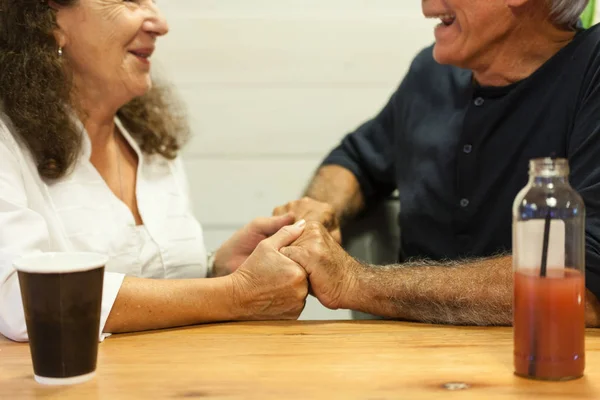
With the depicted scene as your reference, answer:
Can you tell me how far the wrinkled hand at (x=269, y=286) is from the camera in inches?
56.0

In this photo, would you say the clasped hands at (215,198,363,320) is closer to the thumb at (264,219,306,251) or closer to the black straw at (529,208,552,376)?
the thumb at (264,219,306,251)

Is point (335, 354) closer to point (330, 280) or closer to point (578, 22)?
point (330, 280)

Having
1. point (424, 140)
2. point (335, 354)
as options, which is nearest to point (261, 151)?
point (424, 140)

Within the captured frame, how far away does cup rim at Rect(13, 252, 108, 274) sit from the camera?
1.01 meters

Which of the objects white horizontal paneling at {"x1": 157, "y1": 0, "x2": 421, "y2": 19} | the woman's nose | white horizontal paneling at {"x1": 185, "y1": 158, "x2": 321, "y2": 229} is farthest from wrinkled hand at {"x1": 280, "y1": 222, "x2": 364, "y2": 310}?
white horizontal paneling at {"x1": 157, "y1": 0, "x2": 421, "y2": 19}

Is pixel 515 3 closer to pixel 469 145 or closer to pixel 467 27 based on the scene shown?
pixel 467 27

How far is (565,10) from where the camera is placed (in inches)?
66.0

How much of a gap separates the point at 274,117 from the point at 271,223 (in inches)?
33.8

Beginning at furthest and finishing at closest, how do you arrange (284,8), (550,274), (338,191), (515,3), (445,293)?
(284,8), (338,191), (515,3), (445,293), (550,274)

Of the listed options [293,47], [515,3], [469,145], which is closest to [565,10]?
[515,3]

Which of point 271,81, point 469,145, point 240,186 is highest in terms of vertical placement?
point 271,81

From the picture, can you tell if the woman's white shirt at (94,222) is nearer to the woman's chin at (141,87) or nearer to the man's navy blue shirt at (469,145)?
the woman's chin at (141,87)

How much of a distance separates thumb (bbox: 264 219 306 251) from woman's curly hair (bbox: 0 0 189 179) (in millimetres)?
459

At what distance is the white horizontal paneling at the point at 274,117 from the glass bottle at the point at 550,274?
1599 millimetres
